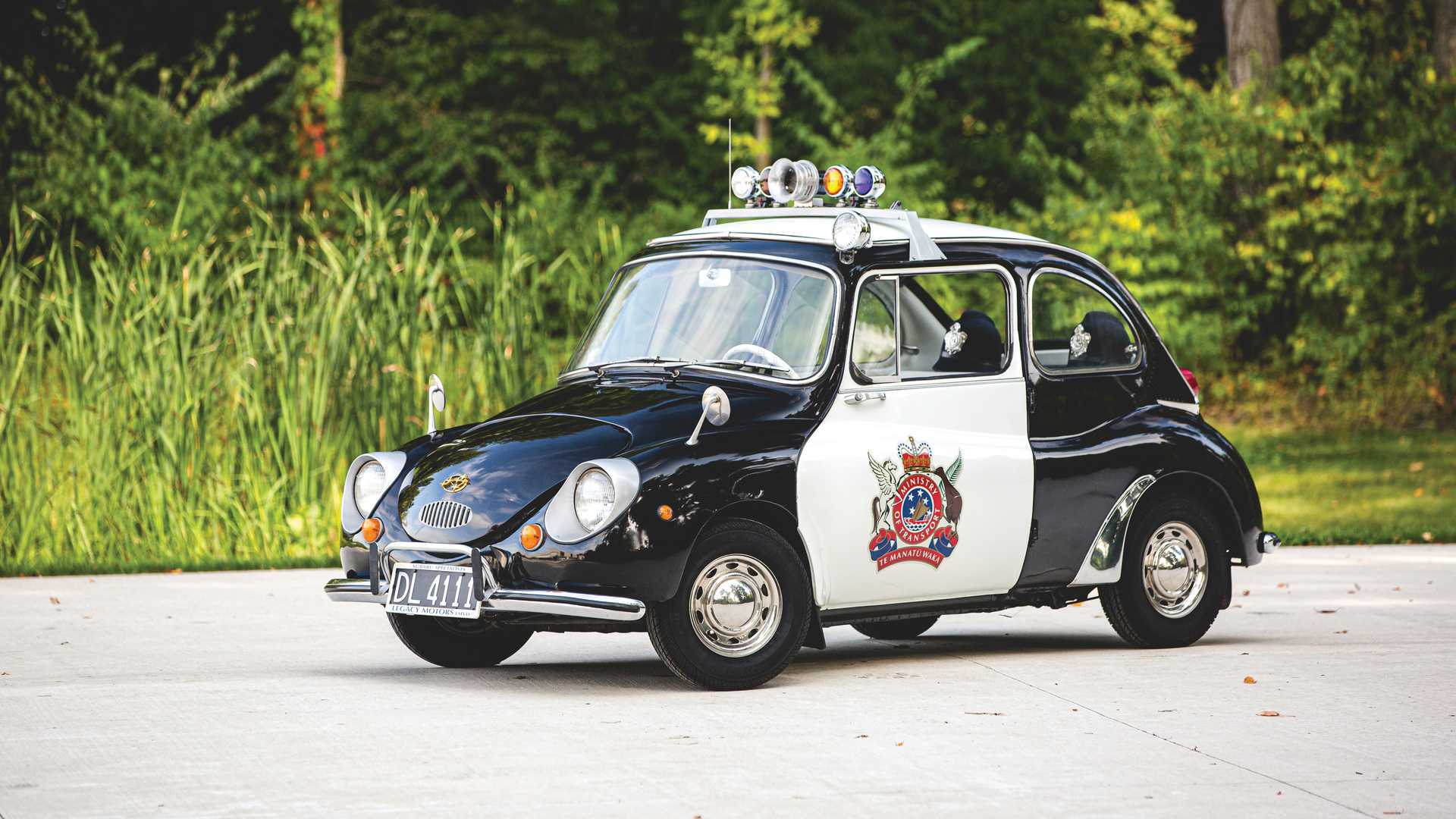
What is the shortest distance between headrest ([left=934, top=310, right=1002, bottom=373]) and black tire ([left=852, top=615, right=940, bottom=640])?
1636 mm

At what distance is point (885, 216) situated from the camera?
31.3ft

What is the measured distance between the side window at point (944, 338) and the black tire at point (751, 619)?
Answer: 1172mm

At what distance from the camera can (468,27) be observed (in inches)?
1359

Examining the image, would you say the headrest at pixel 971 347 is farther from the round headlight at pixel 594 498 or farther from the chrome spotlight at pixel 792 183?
the round headlight at pixel 594 498

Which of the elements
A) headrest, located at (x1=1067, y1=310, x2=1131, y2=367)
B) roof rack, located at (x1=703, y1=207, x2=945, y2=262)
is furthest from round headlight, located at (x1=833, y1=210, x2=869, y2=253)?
headrest, located at (x1=1067, y1=310, x2=1131, y2=367)

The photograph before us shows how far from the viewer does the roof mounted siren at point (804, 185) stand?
973 cm

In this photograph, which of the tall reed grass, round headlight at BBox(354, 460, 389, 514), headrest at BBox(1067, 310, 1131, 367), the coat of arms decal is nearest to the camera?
the coat of arms decal

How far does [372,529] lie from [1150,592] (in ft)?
12.0

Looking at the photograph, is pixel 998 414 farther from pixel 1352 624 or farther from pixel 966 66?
pixel 966 66

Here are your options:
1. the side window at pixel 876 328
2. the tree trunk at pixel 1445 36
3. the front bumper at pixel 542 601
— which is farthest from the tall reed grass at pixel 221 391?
the tree trunk at pixel 1445 36

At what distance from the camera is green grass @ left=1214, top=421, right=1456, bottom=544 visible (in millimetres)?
16484

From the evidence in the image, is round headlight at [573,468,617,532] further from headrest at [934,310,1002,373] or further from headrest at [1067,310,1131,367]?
headrest at [1067,310,1131,367]

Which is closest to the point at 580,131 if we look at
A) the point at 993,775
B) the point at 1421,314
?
the point at 1421,314

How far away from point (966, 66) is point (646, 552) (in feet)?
88.4
